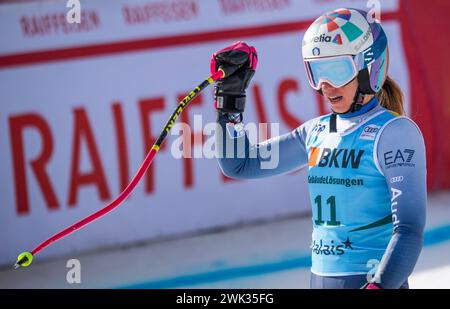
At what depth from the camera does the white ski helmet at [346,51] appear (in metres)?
2.95

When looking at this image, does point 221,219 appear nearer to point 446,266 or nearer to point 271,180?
point 271,180

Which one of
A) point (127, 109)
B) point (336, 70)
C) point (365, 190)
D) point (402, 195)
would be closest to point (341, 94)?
point (336, 70)

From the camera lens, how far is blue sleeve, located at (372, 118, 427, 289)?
260 cm

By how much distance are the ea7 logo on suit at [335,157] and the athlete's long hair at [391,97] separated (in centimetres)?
30

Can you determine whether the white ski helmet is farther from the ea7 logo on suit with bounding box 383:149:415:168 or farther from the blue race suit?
the ea7 logo on suit with bounding box 383:149:415:168

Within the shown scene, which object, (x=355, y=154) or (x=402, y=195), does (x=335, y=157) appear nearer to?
(x=355, y=154)

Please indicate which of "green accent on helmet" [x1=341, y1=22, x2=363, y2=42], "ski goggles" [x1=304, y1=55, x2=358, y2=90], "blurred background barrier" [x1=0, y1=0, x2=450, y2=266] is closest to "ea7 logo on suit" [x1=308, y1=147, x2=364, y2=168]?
"ski goggles" [x1=304, y1=55, x2=358, y2=90]

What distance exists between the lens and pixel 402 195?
107 inches

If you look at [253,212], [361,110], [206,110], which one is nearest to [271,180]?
[253,212]

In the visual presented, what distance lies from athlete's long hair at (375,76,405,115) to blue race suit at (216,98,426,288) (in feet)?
0.39

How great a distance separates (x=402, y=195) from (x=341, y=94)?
18.0 inches

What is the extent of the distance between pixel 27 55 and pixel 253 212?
6.57 ft

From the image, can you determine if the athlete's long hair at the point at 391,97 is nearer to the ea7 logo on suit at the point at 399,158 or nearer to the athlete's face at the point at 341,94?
the athlete's face at the point at 341,94

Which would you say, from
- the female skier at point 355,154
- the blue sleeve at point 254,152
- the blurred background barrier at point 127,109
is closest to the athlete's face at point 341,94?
the female skier at point 355,154
